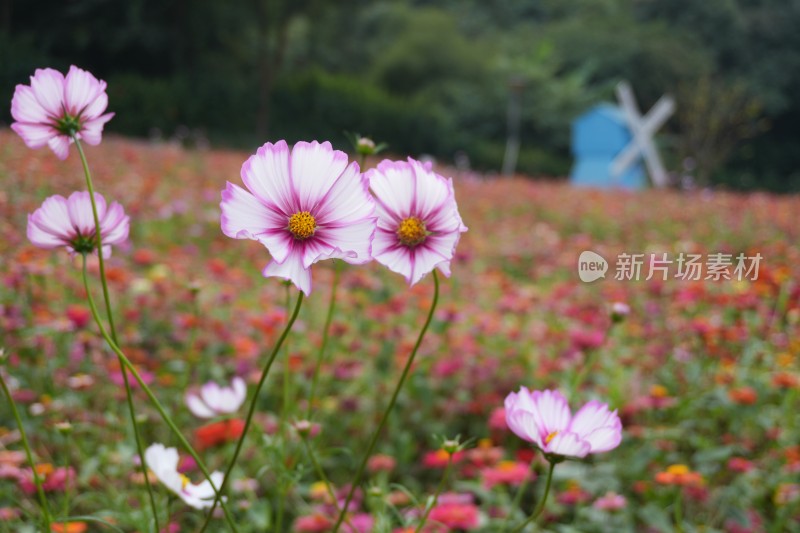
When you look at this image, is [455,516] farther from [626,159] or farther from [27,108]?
[626,159]

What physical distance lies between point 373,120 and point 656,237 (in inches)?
423

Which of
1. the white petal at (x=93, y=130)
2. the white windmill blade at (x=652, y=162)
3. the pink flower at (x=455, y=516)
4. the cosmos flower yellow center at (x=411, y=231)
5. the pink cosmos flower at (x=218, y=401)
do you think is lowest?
the pink flower at (x=455, y=516)

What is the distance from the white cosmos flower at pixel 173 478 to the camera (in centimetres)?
59

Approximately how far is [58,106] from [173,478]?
312 millimetres

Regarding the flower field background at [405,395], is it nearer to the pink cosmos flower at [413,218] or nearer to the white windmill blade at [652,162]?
the pink cosmos flower at [413,218]

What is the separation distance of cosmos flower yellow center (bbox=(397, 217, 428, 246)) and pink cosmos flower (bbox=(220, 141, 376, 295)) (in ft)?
0.19

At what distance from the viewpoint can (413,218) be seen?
474mm

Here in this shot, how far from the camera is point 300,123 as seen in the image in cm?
1401

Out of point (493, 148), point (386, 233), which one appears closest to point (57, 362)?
point (386, 233)

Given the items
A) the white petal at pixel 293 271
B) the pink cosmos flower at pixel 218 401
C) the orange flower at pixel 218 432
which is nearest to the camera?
the white petal at pixel 293 271

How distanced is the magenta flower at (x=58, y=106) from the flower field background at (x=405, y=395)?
0.30 m

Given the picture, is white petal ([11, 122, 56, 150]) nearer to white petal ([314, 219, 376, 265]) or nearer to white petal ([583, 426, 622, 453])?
white petal ([314, 219, 376, 265])

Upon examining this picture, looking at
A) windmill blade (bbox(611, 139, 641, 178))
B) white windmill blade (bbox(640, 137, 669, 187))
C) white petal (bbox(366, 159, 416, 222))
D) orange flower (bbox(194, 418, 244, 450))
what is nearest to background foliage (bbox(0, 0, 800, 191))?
white windmill blade (bbox(640, 137, 669, 187))

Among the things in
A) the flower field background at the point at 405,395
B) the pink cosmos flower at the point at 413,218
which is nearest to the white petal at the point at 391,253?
the pink cosmos flower at the point at 413,218
